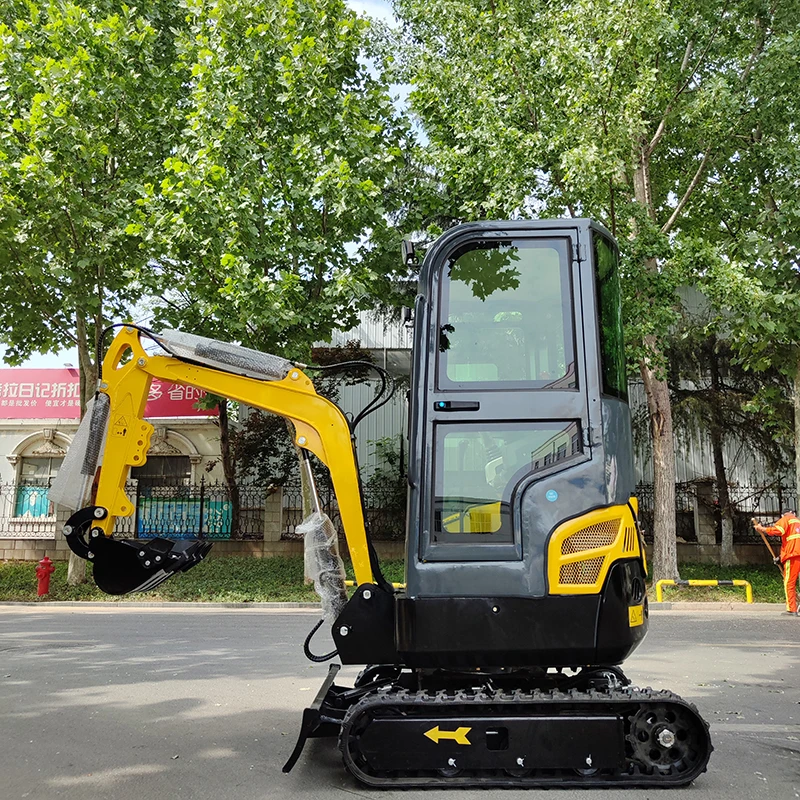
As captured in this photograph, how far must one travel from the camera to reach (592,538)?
442 centimetres

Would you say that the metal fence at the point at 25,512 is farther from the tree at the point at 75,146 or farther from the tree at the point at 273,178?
the tree at the point at 273,178

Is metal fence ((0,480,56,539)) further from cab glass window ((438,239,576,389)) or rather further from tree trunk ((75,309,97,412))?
cab glass window ((438,239,576,389))

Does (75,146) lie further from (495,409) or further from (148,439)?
(495,409)

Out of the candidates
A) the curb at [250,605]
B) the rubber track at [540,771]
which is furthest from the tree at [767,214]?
the rubber track at [540,771]

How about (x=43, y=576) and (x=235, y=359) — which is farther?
(x=43, y=576)

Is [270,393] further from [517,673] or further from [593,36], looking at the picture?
[593,36]

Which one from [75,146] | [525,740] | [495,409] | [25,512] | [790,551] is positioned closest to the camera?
[525,740]

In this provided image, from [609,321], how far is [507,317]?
2.16 ft

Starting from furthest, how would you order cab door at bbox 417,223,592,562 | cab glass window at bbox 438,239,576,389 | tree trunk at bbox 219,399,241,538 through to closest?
tree trunk at bbox 219,399,241,538
cab glass window at bbox 438,239,576,389
cab door at bbox 417,223,592,562

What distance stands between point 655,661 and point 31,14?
1620cm

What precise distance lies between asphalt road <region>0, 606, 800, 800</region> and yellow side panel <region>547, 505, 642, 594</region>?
1.12m

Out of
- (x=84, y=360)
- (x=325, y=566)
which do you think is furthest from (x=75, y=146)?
(x=325, y=566)

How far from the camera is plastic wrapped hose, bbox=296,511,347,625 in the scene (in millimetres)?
4926

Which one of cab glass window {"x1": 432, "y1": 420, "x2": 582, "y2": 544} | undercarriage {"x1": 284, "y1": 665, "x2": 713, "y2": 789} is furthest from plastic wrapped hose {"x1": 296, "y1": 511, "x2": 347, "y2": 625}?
cab glass window {"x1": 432, "y1": 420, "x2": 582, "y2": 544}
